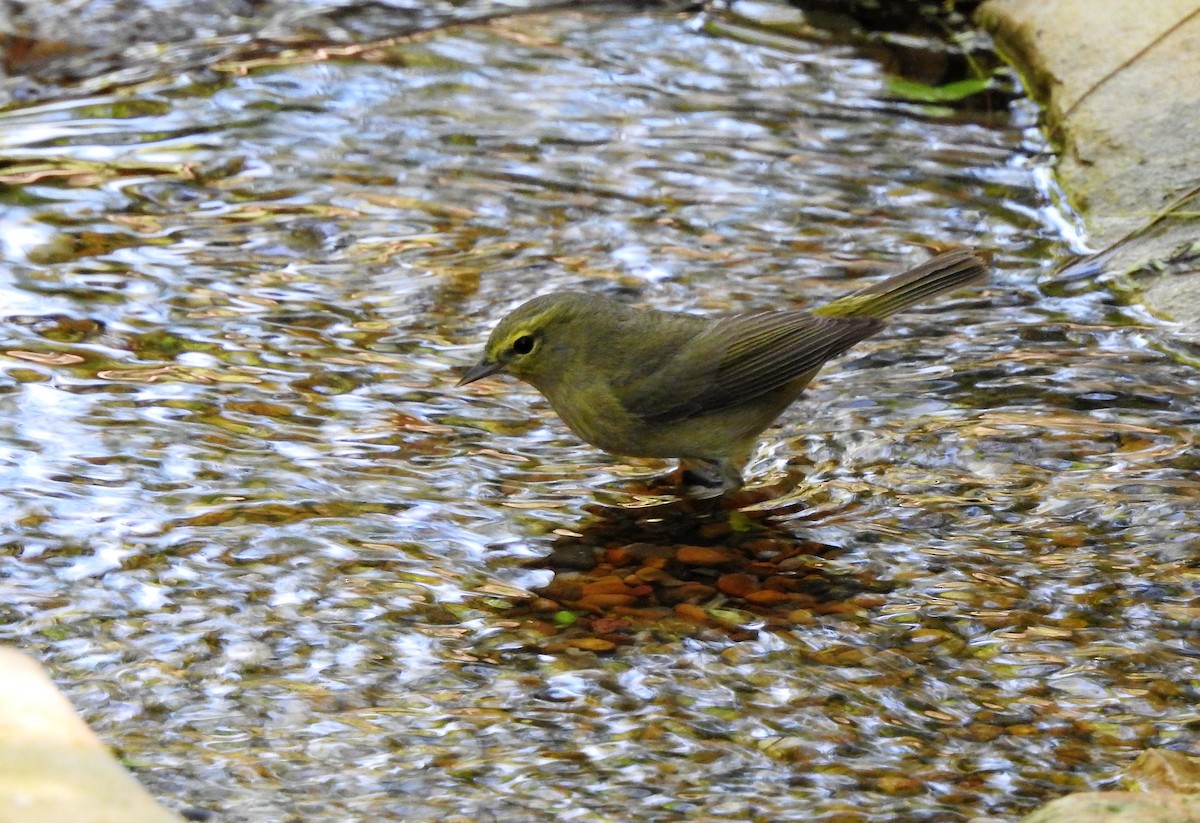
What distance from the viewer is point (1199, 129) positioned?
7.88 metres

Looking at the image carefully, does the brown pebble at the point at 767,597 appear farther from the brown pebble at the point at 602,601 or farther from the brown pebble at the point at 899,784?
the brown pebble at the point at 899,784

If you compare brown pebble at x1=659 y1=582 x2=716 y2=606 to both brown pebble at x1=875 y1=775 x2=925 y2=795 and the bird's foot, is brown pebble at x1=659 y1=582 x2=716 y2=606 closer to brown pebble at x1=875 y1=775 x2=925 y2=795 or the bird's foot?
the bird's foot

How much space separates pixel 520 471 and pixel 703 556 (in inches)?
32.6

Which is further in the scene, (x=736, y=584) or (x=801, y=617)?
(x=736, y=584)

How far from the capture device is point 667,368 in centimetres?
582

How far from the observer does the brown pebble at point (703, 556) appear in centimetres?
523

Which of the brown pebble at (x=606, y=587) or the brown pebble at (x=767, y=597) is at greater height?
the brown pebble at (x=767, y=597)

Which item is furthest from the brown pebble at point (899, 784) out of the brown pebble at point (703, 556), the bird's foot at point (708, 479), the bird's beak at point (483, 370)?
the bird's beak at point (483, 370)

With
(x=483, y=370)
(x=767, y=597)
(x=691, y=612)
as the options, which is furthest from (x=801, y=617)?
(x=483, y=370)

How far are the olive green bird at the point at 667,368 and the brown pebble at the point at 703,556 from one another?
0.45m

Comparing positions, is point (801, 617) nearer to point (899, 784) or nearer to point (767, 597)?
point (767, 597)

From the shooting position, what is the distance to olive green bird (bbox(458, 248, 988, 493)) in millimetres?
5633

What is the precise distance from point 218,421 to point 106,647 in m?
1.58

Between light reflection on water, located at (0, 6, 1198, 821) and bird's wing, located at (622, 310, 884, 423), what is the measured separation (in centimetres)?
37
